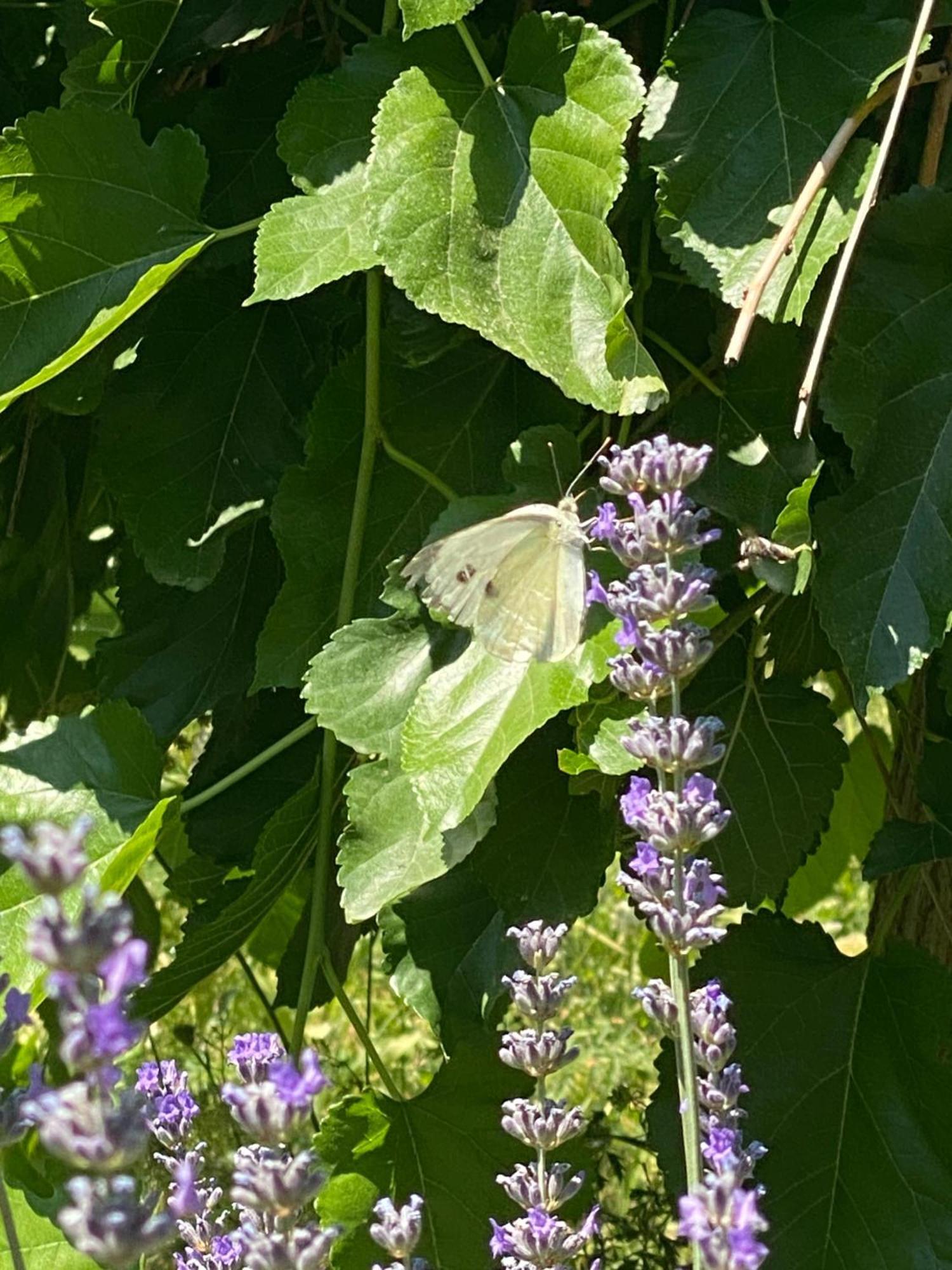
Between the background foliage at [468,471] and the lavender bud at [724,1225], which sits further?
the background foliage at [468,471]

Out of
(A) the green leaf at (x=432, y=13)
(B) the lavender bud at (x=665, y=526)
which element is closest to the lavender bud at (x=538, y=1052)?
(B) the lavender bud at (x=665, y=526)

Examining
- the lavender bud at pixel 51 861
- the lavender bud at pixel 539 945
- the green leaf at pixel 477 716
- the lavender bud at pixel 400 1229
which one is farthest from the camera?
the green leaf at pixel 477 716

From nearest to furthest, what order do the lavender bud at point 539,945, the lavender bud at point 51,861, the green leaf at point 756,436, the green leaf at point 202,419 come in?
the lavender bud at point 51,861, the lavender bud at point 539,945, the green leaf at point 756,436, the green leaf at point 202,419

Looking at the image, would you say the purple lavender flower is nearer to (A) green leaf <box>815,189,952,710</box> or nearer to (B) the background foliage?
(B) the background foliage

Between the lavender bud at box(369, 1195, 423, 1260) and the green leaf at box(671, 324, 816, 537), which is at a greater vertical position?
the lavender bud at box(369, 1195, 423, 1260)

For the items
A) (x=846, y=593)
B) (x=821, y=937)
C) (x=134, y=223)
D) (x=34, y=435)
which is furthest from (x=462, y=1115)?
(x=34, y=435)

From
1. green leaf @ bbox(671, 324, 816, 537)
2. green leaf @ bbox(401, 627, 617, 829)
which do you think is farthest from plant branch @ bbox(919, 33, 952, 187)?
green leaf @ bbox(401, 627, 617, 829)

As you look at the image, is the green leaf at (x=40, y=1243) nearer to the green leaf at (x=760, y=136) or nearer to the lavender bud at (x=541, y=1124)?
the lavender bud at (x=541, y=1124)

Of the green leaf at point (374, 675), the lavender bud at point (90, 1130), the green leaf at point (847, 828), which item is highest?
the lavender bud at point (90, 1130)
